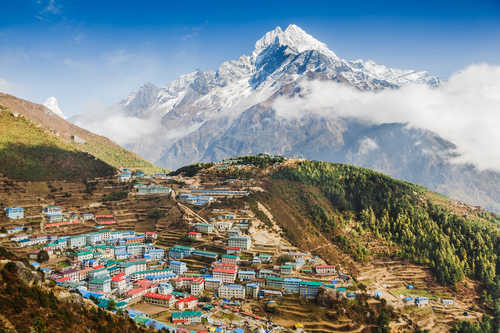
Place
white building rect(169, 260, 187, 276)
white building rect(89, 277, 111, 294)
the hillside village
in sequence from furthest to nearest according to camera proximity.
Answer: white building rect(169, 260, 187, 276), white building rect(89, 277, 111, 294), the hillside village

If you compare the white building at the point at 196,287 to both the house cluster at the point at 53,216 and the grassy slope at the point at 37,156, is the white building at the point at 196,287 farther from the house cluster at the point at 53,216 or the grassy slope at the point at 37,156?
the grassy slope at the point at 37,156

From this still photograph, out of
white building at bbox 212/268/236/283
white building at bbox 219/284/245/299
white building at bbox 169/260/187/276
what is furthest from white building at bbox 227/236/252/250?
white building at bbox 219/284/245/299

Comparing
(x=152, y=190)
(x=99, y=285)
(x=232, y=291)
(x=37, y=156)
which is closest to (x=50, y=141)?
(x=37, y=156)

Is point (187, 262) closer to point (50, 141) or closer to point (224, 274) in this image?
point (224, 274)

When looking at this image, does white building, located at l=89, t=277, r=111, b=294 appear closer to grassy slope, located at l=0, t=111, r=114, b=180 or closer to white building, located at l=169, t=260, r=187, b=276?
white building, located at l=169, t=260, r=187, b=276

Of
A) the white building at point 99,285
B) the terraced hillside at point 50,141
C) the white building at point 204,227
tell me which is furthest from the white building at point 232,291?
the terraced hillside at point 50,141

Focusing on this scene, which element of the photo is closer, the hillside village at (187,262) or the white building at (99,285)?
the hillside village at (187,262)
